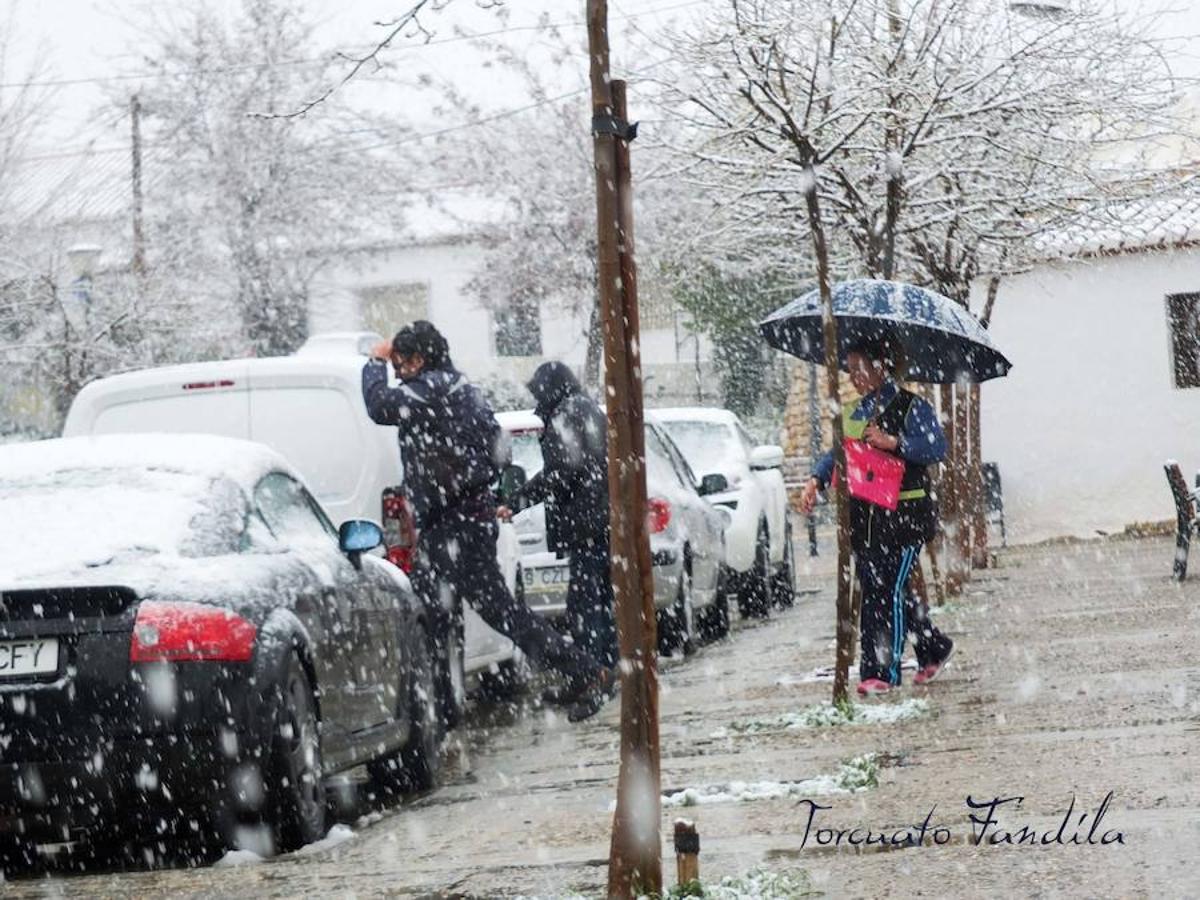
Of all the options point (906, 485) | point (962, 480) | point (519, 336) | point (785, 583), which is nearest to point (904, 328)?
point (906, 485)

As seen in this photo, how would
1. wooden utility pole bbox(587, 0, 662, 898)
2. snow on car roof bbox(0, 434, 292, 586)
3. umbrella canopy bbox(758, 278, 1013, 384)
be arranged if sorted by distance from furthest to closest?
umbrella canopy bbox(758, 278, 1013, 384) < snow on car roof bbox(0, 434, 292, 586) < wooden utility pole bbox(587, 0, 662, 898)

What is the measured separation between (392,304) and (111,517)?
4481 cm

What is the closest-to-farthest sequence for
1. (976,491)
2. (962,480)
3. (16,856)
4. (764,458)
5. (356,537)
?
(16,856) → (356,537) → (764,458) → (962,480) → (976,491)

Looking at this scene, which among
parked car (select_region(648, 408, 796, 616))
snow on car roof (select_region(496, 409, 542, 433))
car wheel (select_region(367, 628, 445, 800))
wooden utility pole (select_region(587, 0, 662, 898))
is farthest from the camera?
parked car (select_region(648, 408, 796, 616))

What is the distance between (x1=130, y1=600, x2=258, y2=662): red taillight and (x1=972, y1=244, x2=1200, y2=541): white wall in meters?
22.6

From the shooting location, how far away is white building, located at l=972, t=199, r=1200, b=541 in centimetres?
2848

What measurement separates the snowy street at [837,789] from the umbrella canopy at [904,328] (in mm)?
1614

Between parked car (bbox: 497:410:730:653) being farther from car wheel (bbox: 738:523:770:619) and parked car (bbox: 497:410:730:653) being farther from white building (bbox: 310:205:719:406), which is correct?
white building (bbox: 310:205:719:406)

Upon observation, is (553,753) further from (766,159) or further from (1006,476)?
(1006,476)

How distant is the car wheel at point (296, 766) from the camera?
6895 millimetres

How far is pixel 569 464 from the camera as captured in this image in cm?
1095

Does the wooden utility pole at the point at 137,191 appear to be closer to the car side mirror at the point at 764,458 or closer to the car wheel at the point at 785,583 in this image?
the car wheel at the point at 785,583

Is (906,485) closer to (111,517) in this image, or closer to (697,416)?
(111,517)

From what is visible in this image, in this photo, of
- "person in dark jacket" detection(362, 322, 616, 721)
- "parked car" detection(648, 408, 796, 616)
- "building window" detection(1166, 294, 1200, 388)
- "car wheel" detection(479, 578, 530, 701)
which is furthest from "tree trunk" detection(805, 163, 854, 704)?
"building window" detection(1166, 294, 1200, 388)
